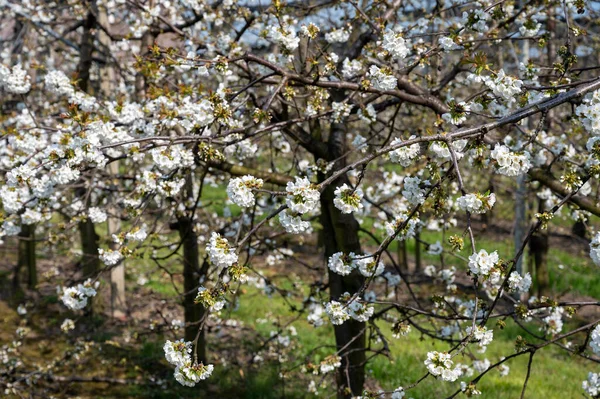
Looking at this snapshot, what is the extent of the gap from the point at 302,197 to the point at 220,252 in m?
0.34

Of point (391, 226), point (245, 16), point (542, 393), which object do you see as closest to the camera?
point (391, 226)

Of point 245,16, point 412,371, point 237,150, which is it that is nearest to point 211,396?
point 412,371

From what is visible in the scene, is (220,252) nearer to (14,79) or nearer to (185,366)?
(185,366)

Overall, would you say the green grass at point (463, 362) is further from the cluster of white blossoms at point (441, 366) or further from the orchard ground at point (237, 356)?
the cluster of white blossoms at point (441, 366)

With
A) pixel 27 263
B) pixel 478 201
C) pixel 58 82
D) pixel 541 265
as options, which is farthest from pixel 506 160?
pixel 27 263

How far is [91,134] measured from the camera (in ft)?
8.30

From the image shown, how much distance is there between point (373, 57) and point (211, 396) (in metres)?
3.47

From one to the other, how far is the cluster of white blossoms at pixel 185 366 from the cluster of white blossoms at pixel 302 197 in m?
0.62

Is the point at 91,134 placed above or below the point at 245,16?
below

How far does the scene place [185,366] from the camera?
6.38 feet

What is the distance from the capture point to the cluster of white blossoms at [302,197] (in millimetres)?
1783

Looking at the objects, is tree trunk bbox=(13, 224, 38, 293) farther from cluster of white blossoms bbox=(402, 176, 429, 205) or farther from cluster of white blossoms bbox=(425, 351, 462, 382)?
cluster of white blossoms bbox=(425, 351, 462, 382)

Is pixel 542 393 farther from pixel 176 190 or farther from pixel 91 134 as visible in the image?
pixel 91 134

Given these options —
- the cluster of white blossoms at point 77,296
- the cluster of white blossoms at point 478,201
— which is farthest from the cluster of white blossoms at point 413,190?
the cluster of white blossoms at point 77,296
